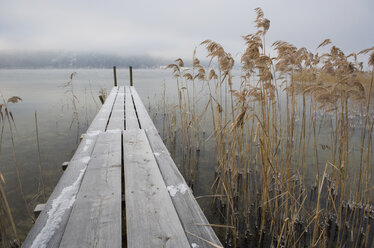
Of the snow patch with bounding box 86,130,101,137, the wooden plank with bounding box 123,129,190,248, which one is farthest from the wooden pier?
the snow patch with bounding box 86,130,101,137

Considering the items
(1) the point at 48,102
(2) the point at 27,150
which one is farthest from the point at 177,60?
(1) the point at 48,102

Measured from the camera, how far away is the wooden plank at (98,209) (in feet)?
3.56

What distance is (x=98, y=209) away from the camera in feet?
4.33

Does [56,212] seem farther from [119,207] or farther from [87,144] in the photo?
[87,144]

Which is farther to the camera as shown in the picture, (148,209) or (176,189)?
(176,189)

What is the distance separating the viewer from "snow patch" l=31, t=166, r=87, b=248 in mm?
1073

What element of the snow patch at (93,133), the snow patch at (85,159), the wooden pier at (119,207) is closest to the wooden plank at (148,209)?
the wooden pier at (119,207)

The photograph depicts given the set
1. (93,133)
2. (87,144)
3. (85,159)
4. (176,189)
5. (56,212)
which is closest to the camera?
(56,212)

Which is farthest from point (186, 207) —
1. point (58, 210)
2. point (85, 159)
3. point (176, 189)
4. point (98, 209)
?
point (85, 159)

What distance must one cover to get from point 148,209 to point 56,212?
53 cm

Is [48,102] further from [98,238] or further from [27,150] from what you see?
[98,238]

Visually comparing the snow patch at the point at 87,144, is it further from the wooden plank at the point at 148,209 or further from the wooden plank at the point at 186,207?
the wooden plank at the point at 186,207

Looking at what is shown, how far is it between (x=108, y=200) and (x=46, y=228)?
1.15 ft

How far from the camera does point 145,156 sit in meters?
2.17
